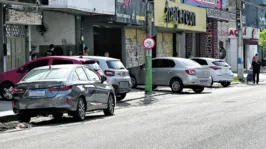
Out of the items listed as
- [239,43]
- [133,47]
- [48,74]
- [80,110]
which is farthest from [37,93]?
[239,43]

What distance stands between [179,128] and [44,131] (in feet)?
9.63

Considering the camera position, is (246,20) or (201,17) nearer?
(201,17)

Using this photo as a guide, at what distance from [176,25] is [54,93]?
23.7m

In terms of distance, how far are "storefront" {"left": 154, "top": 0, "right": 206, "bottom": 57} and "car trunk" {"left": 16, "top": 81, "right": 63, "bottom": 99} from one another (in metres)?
20.2

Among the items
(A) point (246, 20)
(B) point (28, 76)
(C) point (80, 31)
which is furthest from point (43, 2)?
(A) point (246, 20)

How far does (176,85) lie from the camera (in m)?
26.4

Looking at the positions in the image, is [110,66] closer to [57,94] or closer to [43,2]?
[43,2]

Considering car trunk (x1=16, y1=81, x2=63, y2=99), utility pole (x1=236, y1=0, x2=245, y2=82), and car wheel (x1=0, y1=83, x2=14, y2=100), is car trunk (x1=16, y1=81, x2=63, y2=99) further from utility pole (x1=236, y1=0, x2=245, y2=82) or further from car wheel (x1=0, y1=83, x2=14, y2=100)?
utility pole (x1=236, y1=0, x2=245, y2=82)

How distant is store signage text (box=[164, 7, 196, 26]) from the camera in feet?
116

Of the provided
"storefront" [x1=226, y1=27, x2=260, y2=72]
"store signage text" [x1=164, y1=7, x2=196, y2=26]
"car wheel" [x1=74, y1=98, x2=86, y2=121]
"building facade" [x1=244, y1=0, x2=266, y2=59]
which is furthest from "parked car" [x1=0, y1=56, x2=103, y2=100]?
"building facade" [x1=244, y1=0, x2=266, y2=59]

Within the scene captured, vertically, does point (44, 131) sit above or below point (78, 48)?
below

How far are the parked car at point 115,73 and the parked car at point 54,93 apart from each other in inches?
210

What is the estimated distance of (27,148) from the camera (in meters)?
9.88

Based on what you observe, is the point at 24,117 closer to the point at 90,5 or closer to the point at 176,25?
the point at 90,5
